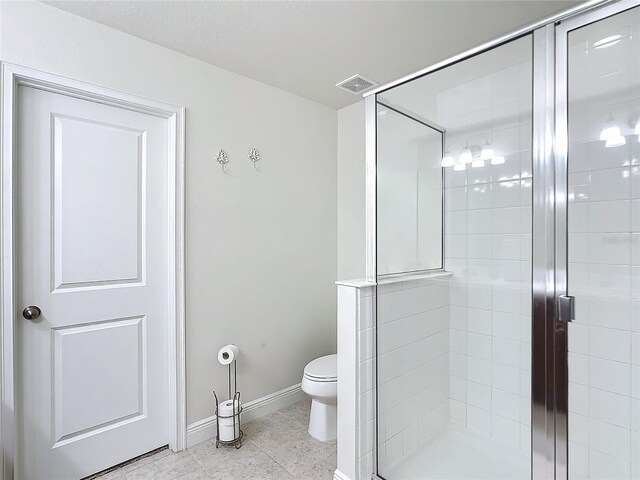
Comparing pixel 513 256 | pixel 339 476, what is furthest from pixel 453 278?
pixel 339 476

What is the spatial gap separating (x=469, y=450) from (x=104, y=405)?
1.99 metres

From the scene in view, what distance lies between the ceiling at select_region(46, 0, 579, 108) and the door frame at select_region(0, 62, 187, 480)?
1.21 feet

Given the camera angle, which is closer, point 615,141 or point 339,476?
point 615,141

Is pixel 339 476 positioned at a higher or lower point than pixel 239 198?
lower

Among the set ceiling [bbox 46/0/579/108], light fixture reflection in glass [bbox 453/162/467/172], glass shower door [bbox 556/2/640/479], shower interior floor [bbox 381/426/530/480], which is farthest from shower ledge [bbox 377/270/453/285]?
ceiling [bbox 46/0/579/108]

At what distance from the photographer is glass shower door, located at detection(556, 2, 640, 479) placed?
4.11ft

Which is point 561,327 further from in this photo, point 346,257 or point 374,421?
point 346,257

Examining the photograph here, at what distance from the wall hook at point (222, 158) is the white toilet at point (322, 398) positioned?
1441mm

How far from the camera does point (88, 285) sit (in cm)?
187

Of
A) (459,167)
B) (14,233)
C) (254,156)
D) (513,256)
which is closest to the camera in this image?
(14,233)

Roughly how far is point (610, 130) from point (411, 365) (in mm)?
1381

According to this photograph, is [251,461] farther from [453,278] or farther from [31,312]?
[453,278]

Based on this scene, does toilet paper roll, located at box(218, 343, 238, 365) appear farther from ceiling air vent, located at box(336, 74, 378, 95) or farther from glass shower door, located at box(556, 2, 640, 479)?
ceiling air vent, located at box(336, 74, 378, 95)

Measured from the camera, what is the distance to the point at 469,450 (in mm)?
Result: 1895
